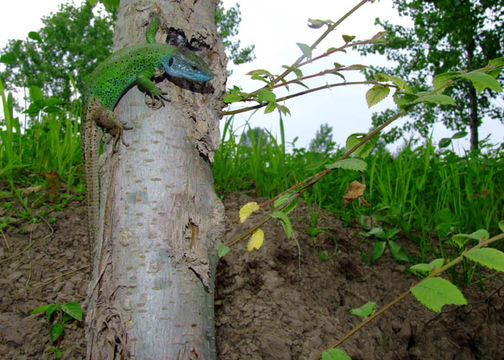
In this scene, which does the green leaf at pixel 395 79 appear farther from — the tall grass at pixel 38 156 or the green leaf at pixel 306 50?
the tall grass at pixel 38 156

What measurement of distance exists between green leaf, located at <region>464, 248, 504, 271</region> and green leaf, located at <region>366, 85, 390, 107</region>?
2.07ft

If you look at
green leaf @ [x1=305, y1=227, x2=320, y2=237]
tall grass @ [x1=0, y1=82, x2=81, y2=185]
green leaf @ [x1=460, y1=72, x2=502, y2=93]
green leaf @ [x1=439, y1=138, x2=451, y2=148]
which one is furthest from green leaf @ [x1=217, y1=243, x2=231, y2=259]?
green leaf @ [x1=439, y1=138, x2=451, y2=148]

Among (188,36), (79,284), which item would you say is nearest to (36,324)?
(79,284)

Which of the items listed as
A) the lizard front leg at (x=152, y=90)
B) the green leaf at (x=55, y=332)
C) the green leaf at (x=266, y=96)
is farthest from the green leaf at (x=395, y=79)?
the green leaf at (x=55, y=332)

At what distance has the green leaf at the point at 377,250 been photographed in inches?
100

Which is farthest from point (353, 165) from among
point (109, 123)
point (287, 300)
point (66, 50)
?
point (66, 50)

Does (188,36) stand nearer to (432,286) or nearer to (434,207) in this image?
(432,286)

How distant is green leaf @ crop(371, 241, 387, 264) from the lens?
255 centimetres

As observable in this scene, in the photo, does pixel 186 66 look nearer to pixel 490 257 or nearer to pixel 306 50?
pixel 306 50

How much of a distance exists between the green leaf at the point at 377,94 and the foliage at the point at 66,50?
76.6 ft

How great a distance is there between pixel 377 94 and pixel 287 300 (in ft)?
4.02

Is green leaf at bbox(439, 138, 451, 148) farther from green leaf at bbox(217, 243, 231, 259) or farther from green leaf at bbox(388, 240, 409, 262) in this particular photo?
green leaf at bbox(217, 243, 231, 259)

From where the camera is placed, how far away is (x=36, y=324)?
1.99m

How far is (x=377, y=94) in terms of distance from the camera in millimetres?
1477
